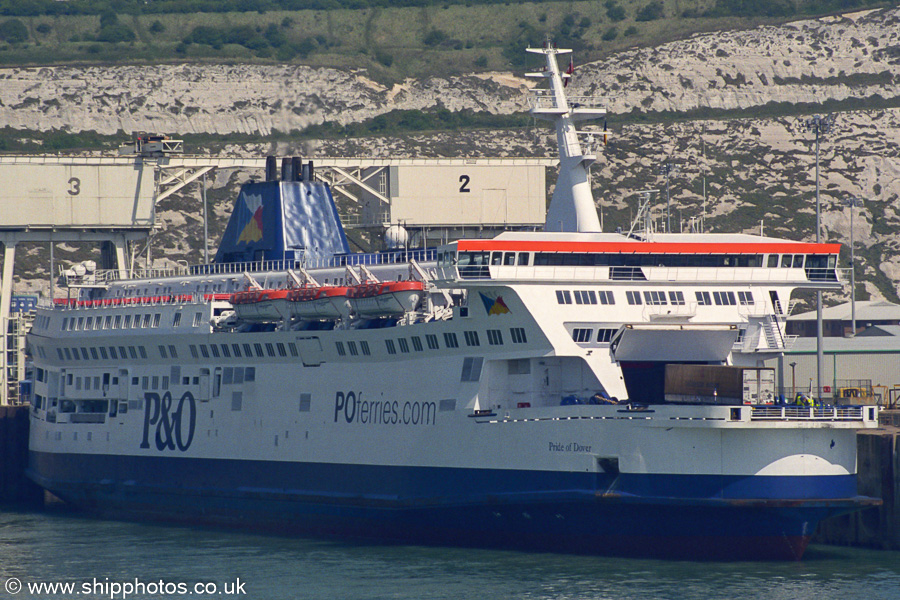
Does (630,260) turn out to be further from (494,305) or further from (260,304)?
(260,304)

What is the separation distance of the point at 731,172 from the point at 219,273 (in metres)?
78.2

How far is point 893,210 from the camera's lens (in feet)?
398

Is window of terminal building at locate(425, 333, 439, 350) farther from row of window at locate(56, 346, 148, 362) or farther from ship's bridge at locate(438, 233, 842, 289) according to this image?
row of window at locate(56, 346, 148, 362)

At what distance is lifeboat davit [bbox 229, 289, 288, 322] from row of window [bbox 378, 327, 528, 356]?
333 centimetres

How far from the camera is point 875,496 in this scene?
42.4 metres

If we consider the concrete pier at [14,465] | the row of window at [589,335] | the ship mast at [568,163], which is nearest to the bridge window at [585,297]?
the row of window at [589,335]

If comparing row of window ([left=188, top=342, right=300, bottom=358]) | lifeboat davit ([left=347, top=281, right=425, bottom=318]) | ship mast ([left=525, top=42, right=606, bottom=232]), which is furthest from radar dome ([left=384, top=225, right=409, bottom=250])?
ship mast ([left=525, top=42, right=606, bottom=232])

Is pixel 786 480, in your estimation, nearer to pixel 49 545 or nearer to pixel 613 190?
pixel 49 545

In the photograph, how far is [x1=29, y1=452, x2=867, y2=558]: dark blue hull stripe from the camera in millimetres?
37844

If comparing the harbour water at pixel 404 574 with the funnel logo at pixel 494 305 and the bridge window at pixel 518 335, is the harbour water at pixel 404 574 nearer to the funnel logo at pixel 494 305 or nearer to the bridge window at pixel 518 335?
the bridge window at pixel 518 335

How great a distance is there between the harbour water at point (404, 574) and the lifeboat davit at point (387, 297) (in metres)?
7.60

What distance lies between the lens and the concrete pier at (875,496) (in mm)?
41719

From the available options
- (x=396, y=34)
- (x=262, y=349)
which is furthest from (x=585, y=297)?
(x=396, y=34)

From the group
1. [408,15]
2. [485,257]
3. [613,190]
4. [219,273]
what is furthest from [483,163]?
[408,15]
